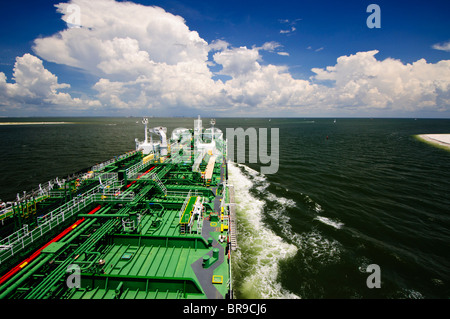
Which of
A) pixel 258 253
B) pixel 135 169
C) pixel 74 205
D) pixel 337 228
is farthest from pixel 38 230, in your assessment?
pixel 337 228

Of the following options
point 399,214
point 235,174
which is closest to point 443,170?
point 399,214

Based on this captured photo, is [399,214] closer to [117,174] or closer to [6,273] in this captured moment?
[117,174]

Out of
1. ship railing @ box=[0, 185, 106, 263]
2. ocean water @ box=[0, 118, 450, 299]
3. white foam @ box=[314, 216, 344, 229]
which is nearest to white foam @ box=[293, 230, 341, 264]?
ocean water @ box=[0, 118, 450, 299]

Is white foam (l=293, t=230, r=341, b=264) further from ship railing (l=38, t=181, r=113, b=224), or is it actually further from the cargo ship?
ship railing (l=38, t=181, r=113, b=224)

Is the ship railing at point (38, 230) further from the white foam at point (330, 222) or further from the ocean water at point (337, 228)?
the white foam at point (330, 222)

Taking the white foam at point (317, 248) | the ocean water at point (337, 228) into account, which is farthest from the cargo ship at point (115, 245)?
the white foam at point (317, 248)

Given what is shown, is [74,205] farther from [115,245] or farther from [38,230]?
[115,245]
